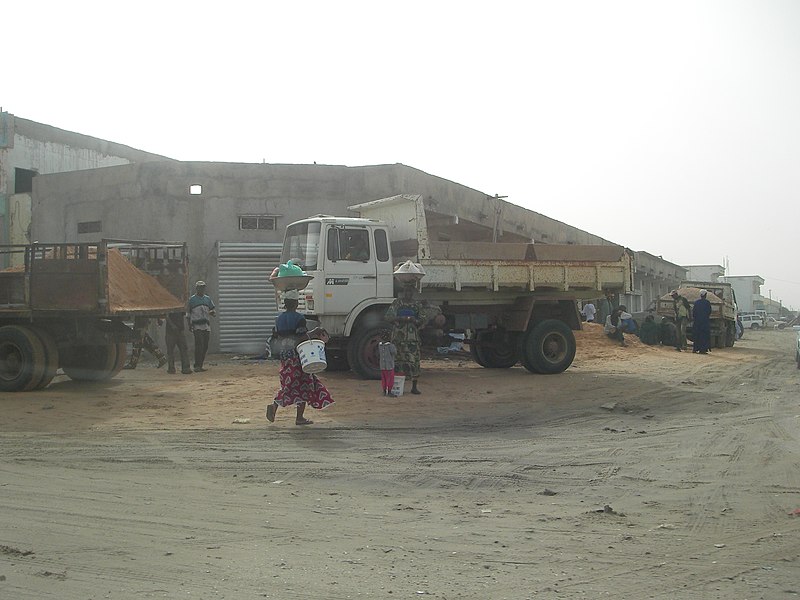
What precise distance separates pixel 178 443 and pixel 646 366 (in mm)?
11389

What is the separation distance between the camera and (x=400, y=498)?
588 centimetres

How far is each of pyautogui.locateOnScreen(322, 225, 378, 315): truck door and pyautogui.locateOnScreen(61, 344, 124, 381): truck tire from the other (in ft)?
12.1

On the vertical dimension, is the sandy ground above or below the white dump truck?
below

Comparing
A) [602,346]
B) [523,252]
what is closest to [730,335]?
[602,346]

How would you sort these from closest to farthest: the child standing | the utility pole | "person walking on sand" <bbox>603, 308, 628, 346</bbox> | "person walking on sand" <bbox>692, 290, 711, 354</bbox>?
the child standing → the utility pole → "person walking on sand" <bbox>692, 290, 711, 354</bbox> → "person walking on sand" <bbox>603, 308, 628, 346</bbox>

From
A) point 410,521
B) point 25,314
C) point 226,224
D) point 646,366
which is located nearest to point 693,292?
point 646,366

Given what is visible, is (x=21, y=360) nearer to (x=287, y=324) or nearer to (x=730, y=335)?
(x=287, y=324)

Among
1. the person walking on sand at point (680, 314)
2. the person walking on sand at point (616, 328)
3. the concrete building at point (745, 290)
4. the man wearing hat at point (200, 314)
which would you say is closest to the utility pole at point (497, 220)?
the person walking on sand at point (616, 328)

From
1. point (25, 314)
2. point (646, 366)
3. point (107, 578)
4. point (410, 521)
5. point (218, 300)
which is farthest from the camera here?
point (218, 300)

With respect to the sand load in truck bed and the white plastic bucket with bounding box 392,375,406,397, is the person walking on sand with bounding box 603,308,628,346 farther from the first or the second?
the white plastic bucket with bounding box 392,375,406,397

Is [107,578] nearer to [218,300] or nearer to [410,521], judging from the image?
[410,521]

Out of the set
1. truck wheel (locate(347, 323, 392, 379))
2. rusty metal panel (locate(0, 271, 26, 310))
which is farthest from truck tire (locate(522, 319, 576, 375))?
rusty metal panel (locate(0, 271, 26, 310))

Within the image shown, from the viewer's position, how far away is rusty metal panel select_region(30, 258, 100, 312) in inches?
444

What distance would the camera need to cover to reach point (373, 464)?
7000 millimetres
